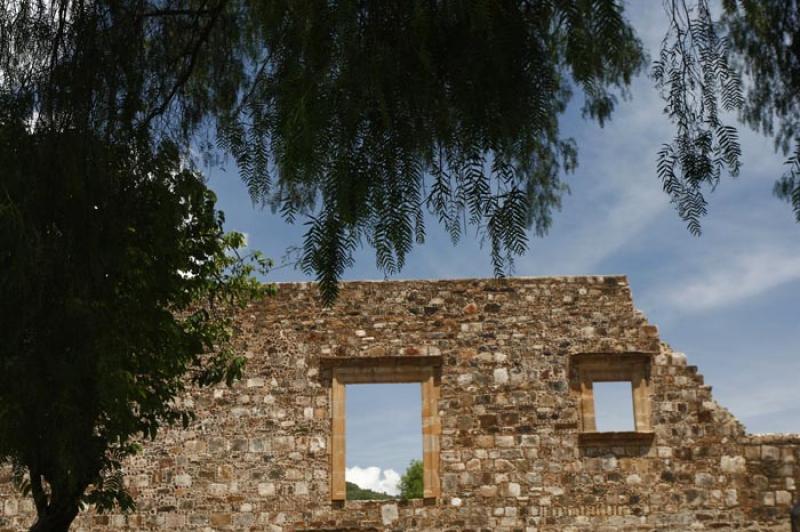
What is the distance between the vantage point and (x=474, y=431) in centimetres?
1083

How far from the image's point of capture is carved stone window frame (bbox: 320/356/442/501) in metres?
10.7

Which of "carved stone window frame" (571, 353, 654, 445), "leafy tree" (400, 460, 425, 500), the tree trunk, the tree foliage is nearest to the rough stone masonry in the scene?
"carved stone window frame" (571, 353, 654, 445)

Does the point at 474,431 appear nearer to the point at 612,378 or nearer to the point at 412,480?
the point at 612,378

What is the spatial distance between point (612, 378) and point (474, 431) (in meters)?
1.73

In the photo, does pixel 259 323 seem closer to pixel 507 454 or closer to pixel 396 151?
pixel 507 454

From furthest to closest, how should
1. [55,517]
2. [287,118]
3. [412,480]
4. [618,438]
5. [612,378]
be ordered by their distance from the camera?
[412,480]
[612,378]
[618,438]
[55,517]
[287,118]

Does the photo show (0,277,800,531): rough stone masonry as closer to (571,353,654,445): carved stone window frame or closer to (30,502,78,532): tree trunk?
(571,353,654,445): carved stone window frame

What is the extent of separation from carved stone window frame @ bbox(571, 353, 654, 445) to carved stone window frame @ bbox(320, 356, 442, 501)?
1.62 metres

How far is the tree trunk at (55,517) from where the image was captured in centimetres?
734

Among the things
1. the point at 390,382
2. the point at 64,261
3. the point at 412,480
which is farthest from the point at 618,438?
the point at 412,480

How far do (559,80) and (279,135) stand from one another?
3.25 ft

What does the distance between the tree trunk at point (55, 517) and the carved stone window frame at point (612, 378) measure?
5707 millimetres

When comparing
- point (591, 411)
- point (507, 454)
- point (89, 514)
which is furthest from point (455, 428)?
point (89, 514)

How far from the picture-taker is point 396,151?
10.2 feet
